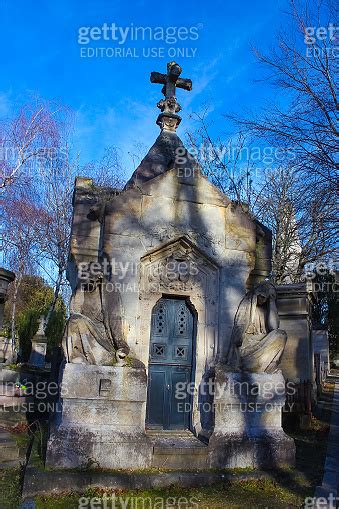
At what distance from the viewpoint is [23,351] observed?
24.2 m

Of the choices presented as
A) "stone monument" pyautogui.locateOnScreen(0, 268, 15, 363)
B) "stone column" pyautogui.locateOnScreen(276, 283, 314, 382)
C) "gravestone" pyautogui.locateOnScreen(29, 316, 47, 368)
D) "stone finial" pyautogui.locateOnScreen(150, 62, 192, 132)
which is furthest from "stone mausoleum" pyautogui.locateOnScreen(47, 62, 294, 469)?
"gravestone" pyautogui.locateOnScreen(29, 316, 47, 368)

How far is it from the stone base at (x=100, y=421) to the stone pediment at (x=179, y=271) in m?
1.54

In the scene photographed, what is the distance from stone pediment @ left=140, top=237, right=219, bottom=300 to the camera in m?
7.54

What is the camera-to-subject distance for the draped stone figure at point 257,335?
7254 mm

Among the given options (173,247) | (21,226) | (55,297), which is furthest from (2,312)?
(21,226)

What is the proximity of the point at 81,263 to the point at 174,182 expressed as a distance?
6.89 ft

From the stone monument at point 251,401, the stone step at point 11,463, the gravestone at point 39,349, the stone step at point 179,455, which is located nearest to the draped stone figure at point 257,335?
the stone monument at point 251,401

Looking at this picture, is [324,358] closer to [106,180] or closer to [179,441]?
[106,180]

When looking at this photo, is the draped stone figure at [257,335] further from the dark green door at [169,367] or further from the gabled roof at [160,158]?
the gabled roof at [160,158]

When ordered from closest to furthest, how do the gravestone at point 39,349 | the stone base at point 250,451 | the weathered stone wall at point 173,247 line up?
the stone base at point 250,451
the weathered stone wall at point 173,247
the gravestone at point 39,349

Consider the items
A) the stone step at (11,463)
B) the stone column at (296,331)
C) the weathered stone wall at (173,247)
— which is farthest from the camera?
the stone column at (296,331)

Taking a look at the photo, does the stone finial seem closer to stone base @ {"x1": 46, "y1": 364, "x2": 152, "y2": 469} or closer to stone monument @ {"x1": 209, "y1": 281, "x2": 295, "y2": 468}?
stone monument @ {"x1": 209, "y1": 281, "x2": 295, "y2": 468}

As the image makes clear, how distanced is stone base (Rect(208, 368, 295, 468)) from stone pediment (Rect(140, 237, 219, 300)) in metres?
1.47

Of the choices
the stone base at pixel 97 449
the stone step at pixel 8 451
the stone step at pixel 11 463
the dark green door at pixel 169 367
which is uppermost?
the dark green door at pixel 169 367
